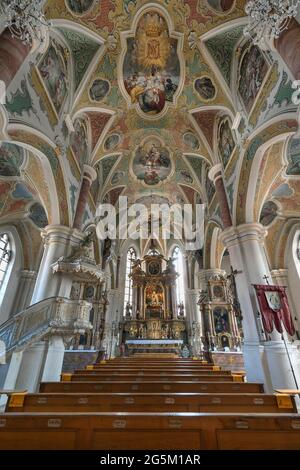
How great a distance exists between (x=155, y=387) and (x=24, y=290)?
10.9 metres

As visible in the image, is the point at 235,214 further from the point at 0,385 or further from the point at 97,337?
the point at 97,337

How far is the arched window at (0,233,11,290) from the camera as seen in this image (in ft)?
38.4

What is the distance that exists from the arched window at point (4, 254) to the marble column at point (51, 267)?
230 inches

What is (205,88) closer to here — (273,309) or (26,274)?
(273,309)

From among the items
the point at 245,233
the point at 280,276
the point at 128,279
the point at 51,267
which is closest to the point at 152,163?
the point at 245,233

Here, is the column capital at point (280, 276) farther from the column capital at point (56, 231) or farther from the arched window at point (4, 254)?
the arched window at point (4, 254)

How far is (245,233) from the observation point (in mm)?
7832

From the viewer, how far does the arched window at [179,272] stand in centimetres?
1838

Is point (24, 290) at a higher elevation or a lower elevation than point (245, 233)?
lower

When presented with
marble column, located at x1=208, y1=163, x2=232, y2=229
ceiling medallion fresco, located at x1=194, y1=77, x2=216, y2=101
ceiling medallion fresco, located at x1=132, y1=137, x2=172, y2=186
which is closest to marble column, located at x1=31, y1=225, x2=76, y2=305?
marble column, located at x1=208, y1=163, x2=232, y2=229

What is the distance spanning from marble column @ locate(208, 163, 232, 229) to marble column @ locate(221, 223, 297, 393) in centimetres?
52

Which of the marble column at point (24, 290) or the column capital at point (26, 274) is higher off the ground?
the column capital at point (26, 274)

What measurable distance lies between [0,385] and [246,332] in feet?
22.1

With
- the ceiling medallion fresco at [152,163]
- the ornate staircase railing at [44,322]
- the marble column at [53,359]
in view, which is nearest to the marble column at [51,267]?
the ornate staircase railing at [44,322]
